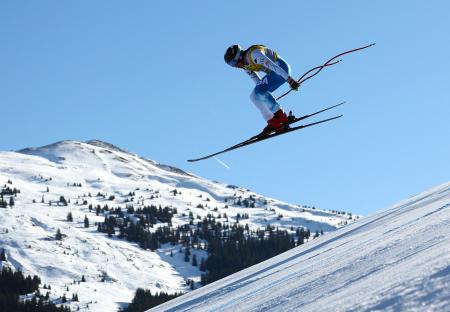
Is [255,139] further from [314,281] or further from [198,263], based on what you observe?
[198,263]

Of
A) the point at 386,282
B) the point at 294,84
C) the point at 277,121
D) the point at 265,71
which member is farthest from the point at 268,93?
the point at 386,282

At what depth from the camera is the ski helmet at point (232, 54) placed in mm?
14828

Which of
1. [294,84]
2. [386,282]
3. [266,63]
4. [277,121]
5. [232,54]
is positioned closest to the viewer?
[386,282]

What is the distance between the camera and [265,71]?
1493 centimetres

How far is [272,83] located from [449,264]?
1110 cm

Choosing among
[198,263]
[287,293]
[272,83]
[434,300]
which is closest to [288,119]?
[272,83]

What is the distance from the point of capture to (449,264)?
4.15m

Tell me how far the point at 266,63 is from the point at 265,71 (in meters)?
0.33

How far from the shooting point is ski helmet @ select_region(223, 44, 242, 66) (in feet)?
48.6

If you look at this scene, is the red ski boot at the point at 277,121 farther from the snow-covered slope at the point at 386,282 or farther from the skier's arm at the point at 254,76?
the snow-covered slope at the point at 386,282

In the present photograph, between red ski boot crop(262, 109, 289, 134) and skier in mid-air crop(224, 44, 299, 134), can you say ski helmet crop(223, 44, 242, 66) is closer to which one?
skier in mid-air crop(224, 44, 299, 134)

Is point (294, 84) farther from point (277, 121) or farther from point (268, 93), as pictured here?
point (277, 121)

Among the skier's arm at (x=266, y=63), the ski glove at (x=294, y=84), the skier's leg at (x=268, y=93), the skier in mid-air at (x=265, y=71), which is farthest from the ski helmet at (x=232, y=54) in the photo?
the ski glove at (x=294, y=84)

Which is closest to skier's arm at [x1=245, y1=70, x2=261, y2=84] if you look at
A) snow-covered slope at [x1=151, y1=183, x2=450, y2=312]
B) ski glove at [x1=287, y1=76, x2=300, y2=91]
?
ski glove at [x1=287, y1=76, x2=300, y2=91]
